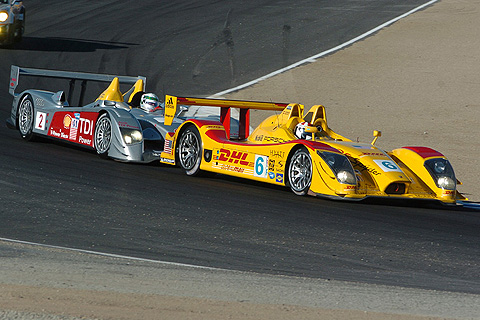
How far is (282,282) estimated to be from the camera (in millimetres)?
5570

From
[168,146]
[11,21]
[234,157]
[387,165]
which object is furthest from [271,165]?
[11,21]

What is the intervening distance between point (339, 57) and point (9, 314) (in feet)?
63.1

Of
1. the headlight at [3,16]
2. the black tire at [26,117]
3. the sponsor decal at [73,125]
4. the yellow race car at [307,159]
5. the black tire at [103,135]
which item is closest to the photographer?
the yellow race car at [307,159]

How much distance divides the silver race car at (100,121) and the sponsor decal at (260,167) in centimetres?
167

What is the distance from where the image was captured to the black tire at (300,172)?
9.73m

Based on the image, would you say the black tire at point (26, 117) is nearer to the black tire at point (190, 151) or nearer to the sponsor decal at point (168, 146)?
the sponsor decal at point (168, 146)

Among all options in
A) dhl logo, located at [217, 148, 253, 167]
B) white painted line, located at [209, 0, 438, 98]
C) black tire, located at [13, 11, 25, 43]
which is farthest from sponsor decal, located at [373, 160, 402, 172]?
black tire, located at [13, 11, 25, 43]

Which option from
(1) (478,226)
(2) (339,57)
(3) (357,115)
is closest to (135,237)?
(1) (478,226)

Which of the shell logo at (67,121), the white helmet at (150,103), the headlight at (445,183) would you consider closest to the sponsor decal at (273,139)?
the headlight at (445,183)

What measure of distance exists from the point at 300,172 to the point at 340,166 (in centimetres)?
64

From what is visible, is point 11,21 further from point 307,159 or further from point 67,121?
point 307,159

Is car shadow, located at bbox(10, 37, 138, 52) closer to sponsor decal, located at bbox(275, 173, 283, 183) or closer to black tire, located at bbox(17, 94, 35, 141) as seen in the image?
black tire, located at bbox(17, 94, 35, 141)

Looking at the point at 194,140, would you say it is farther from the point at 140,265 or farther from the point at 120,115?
the point at 140,265

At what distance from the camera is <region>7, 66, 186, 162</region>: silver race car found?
1168cm
